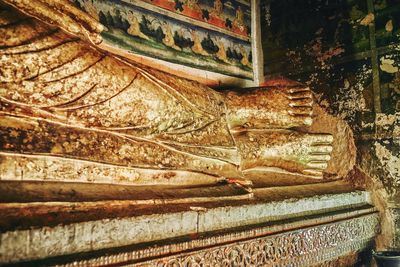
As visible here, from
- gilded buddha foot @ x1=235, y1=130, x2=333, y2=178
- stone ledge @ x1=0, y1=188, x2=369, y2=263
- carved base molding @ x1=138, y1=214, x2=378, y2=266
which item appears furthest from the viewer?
gilded buddha foot @ x1=235, y1=130, x2=333, y2=178

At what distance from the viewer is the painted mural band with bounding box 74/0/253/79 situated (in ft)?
7.52

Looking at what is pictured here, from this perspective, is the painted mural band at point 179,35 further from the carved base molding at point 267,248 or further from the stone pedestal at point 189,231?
the carved base molding at point 267,248

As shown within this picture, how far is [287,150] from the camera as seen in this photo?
215 cm

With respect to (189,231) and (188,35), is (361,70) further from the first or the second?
(189,231)

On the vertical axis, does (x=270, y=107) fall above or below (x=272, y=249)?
above

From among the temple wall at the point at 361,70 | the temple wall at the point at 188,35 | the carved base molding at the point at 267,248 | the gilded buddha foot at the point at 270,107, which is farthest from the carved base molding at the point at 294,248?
the temple wall at the point at 188,35

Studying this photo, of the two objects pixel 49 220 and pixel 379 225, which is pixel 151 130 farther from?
pixel 379 225

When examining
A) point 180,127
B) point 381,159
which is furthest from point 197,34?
point 381,159

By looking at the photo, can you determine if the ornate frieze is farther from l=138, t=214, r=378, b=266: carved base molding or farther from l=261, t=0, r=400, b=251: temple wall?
l=261, t=0, r=400, b=251: temple wall

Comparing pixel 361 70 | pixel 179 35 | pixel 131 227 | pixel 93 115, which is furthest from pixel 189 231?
pixel 361 70

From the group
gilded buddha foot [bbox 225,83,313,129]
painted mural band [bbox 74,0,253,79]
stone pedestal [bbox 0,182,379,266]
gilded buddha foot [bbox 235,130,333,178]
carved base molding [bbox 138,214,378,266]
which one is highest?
painted mural band [bbox 74,0,253,79]

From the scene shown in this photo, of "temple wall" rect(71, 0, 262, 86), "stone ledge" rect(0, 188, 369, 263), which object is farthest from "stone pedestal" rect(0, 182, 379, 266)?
"temple wall" rect(71, 0, 262, 86)

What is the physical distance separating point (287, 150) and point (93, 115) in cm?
121

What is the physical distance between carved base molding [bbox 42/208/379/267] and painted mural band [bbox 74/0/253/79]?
1519mm
